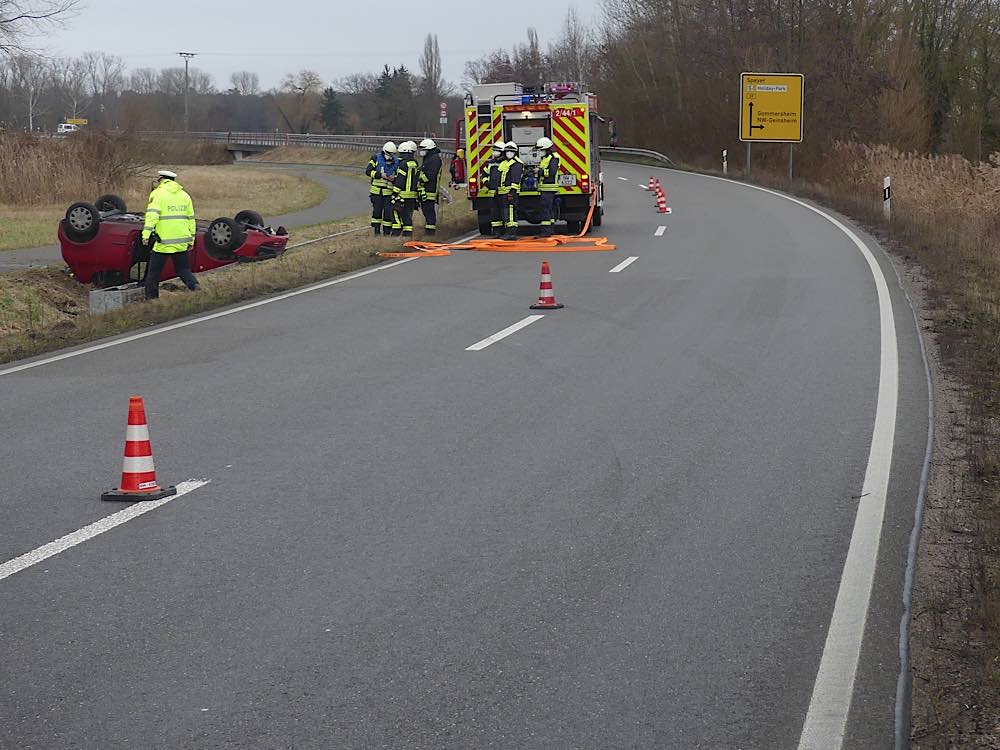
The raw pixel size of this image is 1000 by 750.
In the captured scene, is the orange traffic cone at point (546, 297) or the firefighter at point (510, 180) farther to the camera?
the firefighter at point (510, 180)

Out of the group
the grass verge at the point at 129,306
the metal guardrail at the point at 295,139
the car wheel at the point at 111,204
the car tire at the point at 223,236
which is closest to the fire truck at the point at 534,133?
the grass verge at the point at 129,306

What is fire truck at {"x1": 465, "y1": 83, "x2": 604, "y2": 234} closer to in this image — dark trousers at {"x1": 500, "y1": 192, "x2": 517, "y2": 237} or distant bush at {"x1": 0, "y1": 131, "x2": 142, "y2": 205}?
dark trousers at {"x1": 500, "y1": 192, "x2": 517, "y2": 237}

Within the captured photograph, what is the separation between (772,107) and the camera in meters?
46.2

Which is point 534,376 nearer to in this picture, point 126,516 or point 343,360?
point 343,360

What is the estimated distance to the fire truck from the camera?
81.8ft

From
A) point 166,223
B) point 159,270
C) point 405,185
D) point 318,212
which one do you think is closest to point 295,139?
point 318,212

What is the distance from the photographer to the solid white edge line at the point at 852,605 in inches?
159

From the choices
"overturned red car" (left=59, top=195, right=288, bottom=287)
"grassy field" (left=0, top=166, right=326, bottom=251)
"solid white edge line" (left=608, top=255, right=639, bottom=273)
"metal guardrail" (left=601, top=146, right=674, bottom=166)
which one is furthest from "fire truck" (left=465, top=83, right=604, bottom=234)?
"metal guardrail" (left=601, top=146, right=674, bottom=166)

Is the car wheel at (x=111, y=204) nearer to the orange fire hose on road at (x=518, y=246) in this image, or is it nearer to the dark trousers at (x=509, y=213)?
the orange fire hose on road at (x=518, y=246)

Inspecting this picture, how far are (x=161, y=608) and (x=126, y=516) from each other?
141 cm

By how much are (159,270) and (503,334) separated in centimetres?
527

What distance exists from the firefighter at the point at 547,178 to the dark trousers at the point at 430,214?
6.67 ft

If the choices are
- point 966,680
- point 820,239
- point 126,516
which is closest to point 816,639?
point 966,680

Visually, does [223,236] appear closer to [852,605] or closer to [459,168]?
[459,168]
